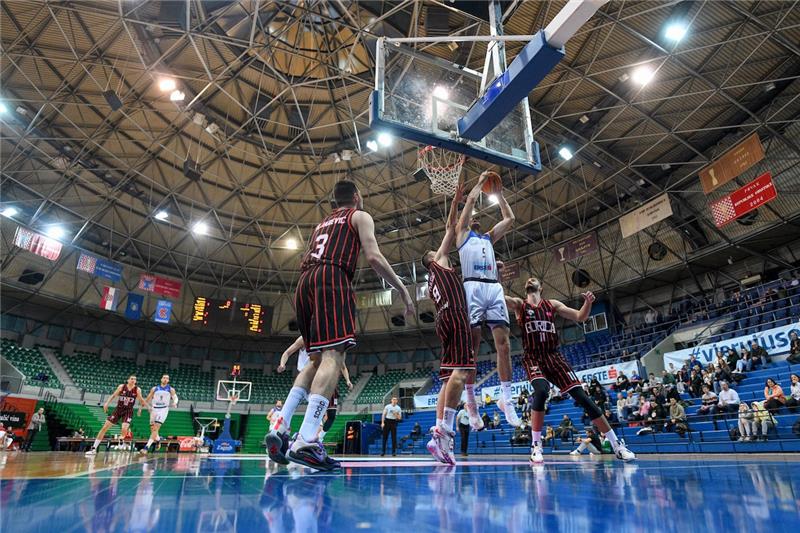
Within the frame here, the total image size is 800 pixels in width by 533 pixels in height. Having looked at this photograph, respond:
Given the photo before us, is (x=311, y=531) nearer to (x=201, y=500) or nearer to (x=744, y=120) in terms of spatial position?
(x=201, y=500)

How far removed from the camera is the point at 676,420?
372 inches

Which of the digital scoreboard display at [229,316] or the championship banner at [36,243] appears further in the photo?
the digital scoreboard display at [229,316]

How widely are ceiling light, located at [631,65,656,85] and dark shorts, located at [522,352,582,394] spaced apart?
12248 millimetres

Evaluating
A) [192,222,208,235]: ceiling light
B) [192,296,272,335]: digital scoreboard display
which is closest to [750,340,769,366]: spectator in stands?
[192,296,272,335]: digital scoreboard display

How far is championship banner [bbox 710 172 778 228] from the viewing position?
560 inches

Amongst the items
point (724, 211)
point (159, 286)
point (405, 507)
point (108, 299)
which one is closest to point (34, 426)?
point (108, 299)

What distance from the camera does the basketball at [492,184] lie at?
16.4 ft

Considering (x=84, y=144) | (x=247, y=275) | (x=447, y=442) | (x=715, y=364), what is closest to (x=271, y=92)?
(x=84, y=144)

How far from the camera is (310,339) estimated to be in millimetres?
2881

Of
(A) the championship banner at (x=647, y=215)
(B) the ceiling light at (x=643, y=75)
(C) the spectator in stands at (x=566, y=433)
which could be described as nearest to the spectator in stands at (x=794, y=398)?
(C) the spectator in stands at (x=566, y=433)

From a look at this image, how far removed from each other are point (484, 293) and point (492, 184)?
127cm

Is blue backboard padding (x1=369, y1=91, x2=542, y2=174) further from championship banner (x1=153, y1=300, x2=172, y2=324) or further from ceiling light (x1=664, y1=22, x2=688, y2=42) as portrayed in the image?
championship banner (x1=153, y1=300, x2=172, y2=324)

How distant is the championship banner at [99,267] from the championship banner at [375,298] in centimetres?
1267

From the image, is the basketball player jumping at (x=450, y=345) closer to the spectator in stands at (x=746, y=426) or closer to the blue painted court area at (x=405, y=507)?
the blue painted court area at (x=405, y=507)
